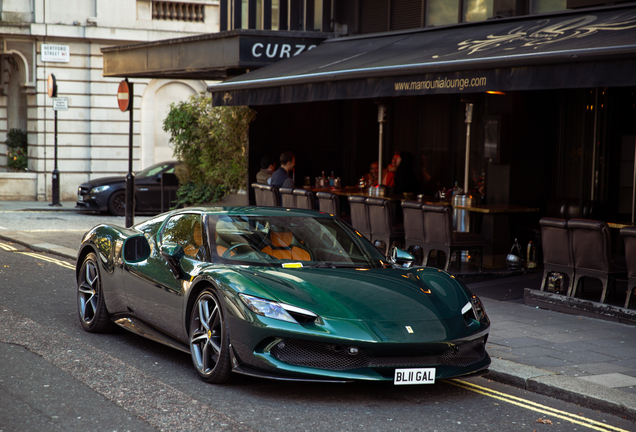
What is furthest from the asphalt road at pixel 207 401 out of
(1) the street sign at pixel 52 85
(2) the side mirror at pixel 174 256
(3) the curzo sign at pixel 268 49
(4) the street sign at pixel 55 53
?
(4) the street sign at pixel 55 53

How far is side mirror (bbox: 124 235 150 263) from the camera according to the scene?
645 cm

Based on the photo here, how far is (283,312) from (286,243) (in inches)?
44.7

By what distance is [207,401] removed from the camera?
5109mm

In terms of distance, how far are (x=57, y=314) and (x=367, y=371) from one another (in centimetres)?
415

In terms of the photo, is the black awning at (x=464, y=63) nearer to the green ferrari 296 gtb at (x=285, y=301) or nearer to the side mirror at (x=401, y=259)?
the side mirror at (x=401, y=259)

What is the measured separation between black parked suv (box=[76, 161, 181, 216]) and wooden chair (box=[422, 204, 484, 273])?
423 inches

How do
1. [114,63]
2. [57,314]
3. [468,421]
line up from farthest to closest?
[114,63]
[57,314]
[468,421]

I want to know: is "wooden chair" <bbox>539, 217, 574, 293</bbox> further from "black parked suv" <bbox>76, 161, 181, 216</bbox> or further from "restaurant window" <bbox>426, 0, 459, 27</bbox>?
"black parked suv" <bbox>76, 161, 181, 216</bbox>

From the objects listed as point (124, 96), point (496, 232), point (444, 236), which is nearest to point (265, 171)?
point (124, 96)

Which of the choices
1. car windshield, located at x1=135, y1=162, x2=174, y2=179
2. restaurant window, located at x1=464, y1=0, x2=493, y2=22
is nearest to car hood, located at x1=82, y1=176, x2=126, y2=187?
car windshield, located at x1=135, y1=162, x2=174, y2=179

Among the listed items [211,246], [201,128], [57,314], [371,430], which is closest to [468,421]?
[371,430]

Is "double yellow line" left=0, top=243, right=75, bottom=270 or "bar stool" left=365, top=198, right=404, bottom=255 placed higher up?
"bar stool" left=365, top=198, right=404, bottom=255

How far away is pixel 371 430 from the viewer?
15.2ft

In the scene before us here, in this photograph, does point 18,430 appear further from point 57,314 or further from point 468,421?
point 57,314
